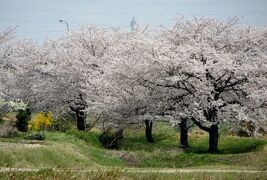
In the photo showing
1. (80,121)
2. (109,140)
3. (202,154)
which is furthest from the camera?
(80,121)

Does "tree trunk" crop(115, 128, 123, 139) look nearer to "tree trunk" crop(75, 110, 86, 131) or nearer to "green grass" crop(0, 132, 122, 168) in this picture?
"tree trunk" crop(75, 110, 86, 131)

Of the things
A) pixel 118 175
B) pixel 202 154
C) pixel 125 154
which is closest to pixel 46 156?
pixel 118 175

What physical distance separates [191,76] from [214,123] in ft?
11.2

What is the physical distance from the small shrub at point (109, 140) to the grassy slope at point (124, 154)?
2.25 ft

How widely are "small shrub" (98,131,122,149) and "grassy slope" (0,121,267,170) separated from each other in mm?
685

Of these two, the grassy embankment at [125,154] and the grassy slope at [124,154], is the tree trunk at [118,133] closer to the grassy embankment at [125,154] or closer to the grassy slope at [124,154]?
the grassy embankment at [125,154]

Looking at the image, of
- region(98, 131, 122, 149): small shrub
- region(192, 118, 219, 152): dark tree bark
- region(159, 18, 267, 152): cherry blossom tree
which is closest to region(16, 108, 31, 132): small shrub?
region(98, 131, 122, 149): small shrub

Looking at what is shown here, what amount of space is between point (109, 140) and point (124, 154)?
5.21 metres

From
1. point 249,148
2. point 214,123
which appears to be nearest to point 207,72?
point 214,123

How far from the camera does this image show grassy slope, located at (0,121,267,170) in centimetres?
2094

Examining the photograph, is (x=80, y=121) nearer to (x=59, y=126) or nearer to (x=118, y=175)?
(x=59, y=126)

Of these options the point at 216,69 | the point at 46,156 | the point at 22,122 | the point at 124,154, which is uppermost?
the point at 216,69

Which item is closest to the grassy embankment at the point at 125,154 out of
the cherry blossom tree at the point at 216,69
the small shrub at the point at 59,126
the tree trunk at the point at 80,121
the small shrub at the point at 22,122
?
the cherry blossom tree at the point at 216,69

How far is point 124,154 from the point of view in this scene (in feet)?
94.8
